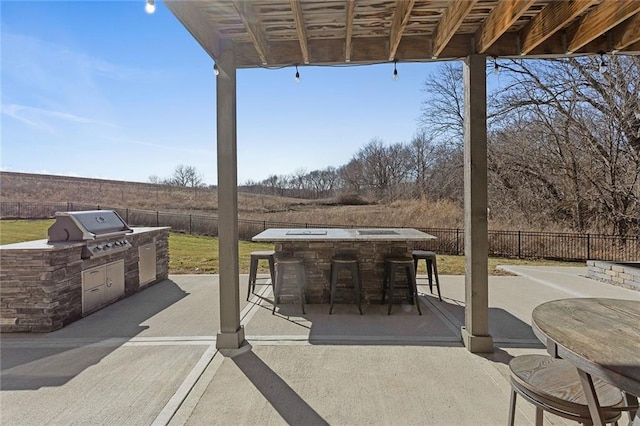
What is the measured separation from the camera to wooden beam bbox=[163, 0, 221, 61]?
256 centimetres

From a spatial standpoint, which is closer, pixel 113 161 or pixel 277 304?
pixel 277 304

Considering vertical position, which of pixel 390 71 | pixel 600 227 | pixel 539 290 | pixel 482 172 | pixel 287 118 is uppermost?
pixel 287 118

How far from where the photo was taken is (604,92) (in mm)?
10586

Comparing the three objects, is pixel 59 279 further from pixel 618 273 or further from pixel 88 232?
pixel 618 273

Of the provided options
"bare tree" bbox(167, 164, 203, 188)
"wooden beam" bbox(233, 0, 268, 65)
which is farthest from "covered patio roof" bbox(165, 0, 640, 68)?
"bare tree" bbox(167, 164, 203, 188)

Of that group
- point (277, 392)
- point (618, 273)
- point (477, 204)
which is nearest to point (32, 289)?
point (277, 392)

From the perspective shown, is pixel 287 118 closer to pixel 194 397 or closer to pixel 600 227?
pixel 194 397

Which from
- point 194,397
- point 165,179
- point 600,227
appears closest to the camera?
point 194,397

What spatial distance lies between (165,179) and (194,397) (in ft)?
87.2

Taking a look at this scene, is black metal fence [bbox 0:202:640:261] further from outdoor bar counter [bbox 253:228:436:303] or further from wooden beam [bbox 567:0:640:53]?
wooden beam [bbox 567:0:640:53]

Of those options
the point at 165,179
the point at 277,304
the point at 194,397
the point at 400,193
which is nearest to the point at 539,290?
the point at 277,304

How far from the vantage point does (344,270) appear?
5.04 m

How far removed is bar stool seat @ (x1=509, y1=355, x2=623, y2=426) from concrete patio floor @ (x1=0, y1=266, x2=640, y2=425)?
0.60 metres

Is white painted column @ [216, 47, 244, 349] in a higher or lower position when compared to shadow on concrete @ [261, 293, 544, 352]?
higher
